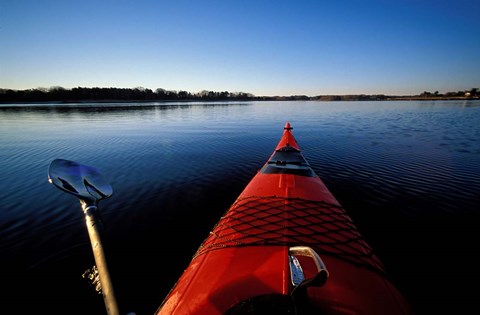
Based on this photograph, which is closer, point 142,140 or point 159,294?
point 159,294

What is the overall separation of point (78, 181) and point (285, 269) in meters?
2.23

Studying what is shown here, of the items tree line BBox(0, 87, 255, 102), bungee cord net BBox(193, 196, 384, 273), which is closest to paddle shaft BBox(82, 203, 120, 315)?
bungee cord net BBox(193, 196, 384, 273)

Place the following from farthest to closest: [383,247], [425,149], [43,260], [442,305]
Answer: [425,149], [383,247], [43,260], [442,305]

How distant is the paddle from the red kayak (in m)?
0.92

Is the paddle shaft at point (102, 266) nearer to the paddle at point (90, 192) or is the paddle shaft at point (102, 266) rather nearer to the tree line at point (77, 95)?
the paddle at point (90, 192)

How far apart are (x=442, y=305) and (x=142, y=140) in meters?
20.0

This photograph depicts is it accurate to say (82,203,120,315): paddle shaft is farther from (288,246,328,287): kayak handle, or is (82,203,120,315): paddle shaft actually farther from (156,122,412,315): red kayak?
(288,246,328,287): kayak handle

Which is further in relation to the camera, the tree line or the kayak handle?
the tree line

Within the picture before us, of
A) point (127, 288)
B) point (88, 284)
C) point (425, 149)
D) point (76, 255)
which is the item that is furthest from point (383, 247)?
point (425, 149)

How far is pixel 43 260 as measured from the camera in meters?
5.01

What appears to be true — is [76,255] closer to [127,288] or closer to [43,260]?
[43,260]

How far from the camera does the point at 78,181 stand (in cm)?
159

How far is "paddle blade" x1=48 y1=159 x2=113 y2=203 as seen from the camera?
153 centimetres

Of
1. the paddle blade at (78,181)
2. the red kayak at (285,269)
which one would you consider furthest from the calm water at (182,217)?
the red kayak at (285,269)
